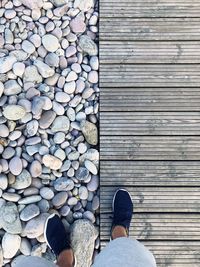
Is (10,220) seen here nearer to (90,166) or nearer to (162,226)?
(90,166)

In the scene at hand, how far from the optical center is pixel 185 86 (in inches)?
74.1

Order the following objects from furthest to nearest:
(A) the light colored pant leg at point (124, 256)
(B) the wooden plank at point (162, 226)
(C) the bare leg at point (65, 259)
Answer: (B) the wooden plank at point (162, 226) → (C) the bare leg at point (65, 259) → (A) the light colored pant leg at point (124, 256)

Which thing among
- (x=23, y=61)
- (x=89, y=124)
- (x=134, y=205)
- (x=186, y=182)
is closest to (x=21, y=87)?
(x=23, y=61)

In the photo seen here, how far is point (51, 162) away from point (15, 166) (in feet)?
0.47

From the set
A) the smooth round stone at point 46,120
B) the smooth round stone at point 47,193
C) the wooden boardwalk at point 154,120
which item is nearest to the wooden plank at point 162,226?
the wooden boardwalk at point 154,120

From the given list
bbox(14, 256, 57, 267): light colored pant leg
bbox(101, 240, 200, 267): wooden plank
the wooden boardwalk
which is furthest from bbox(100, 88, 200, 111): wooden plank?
bbox(14, 256, 57, 267): light colored pant leg

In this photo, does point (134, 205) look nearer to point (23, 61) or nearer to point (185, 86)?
point (185, 86)

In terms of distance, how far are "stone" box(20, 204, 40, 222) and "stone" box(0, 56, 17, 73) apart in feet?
1.88

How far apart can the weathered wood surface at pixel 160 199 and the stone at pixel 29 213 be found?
0.89 feet

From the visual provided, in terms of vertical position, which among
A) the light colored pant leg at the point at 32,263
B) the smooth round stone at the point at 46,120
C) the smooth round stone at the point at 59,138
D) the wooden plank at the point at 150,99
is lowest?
the light colored pant leg at the point at 32,263

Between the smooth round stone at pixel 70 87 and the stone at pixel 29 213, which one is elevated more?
the smooth round stone at pixel 70 87

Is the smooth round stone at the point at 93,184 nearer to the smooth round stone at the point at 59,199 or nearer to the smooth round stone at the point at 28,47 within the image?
the smooth round stone at the point at 59,199

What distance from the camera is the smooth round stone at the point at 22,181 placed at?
1.75 meters

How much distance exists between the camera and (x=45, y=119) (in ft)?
5.93
